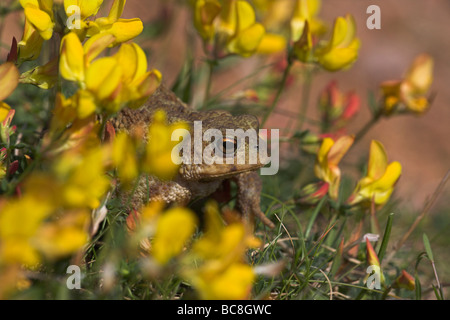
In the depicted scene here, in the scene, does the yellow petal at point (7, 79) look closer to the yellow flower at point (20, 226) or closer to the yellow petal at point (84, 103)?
the yellow petal at point (84, 103)

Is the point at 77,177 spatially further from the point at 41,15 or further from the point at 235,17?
the point at 235,17

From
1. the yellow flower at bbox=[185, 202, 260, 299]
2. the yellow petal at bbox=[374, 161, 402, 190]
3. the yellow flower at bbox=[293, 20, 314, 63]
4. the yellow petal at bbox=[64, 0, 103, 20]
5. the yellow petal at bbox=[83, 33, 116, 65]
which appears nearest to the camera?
the yellow flower at bbox=[185, 202, 260, 299]

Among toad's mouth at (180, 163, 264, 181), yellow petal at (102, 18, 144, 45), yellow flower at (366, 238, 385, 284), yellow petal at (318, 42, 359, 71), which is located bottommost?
yellow flower at (366, 238, 385, 284)

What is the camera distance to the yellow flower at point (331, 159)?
1.92m

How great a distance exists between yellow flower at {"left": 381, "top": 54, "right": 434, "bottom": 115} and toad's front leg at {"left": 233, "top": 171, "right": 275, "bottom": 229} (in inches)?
40.3

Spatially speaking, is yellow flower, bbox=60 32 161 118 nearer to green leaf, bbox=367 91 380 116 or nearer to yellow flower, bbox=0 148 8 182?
yellow flower, bbox=0 148 8 182

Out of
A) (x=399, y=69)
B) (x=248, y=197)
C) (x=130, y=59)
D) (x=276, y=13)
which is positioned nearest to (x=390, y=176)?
(x=248, y=197)

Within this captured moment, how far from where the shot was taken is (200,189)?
1.81 meters

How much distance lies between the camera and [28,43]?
157 cm

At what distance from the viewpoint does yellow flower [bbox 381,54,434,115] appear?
252cm

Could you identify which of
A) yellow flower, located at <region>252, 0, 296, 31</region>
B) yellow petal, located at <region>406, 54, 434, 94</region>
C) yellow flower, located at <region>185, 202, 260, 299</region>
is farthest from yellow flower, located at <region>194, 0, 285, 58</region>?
yellow flower, located at <region>185, 202, 260, 299</region>

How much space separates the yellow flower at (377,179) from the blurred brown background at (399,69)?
284cm
